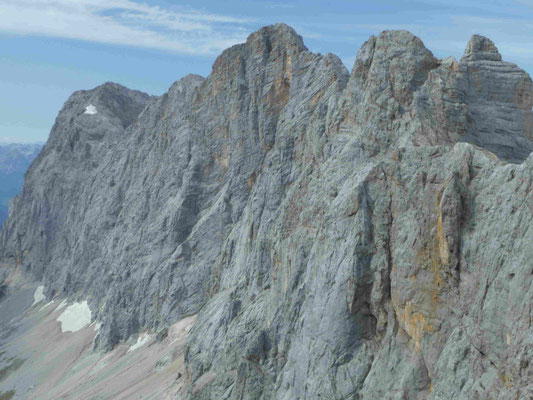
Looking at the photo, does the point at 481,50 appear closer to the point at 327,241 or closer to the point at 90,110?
the point at 327,241

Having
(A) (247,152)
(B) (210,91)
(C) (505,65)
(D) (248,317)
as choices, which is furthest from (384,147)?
(B) (210,91)

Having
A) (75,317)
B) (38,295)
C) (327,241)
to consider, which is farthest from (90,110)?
(327,241)

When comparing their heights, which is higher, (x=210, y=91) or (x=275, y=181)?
(x=210, y=91)

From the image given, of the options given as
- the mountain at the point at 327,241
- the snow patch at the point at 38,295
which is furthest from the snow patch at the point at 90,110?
the mountain at the point at 327,241

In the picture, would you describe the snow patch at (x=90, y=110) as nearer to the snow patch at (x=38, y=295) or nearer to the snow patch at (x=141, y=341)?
the snow patch at (x=38, y=295)

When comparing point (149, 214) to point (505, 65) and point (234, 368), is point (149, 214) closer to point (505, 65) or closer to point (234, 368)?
point (234, 368)

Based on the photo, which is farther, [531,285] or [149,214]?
[149,214]
